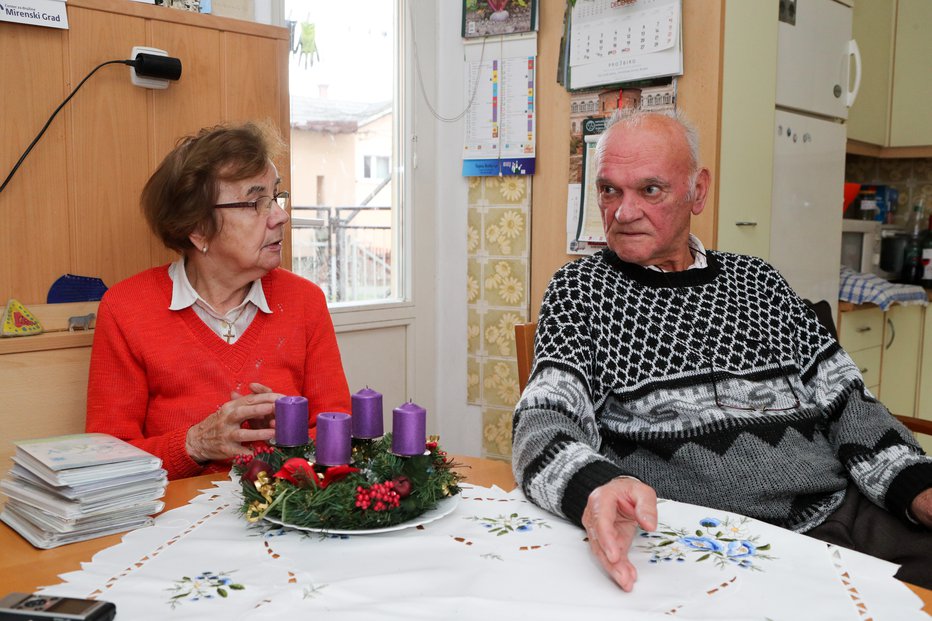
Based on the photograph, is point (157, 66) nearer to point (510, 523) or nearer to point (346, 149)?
point (346, 149)

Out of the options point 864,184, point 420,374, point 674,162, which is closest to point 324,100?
point 420,374

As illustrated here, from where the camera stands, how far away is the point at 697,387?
1.39 m

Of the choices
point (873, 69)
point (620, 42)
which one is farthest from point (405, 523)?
point (873, 69)

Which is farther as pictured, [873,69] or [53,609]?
[873,69]

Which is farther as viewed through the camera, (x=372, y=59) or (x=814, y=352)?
(x=372, y=59)

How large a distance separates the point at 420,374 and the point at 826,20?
6.35 feet

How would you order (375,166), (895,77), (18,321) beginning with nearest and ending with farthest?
(18,321)
(375,166)
(895,77)

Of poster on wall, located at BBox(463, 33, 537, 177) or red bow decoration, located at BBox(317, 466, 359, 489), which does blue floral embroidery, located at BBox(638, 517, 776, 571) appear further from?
poster on wall, located at BBox(463, 33, 537, 177)

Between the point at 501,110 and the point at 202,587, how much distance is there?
7.58 ft

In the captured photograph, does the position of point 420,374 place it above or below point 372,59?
below

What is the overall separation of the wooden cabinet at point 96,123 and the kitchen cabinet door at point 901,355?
2814 mm

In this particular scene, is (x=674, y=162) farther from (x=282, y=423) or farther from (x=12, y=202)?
(x=12, y=202)

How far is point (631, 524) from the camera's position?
935 mm

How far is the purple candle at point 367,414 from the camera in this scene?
1063 mm
